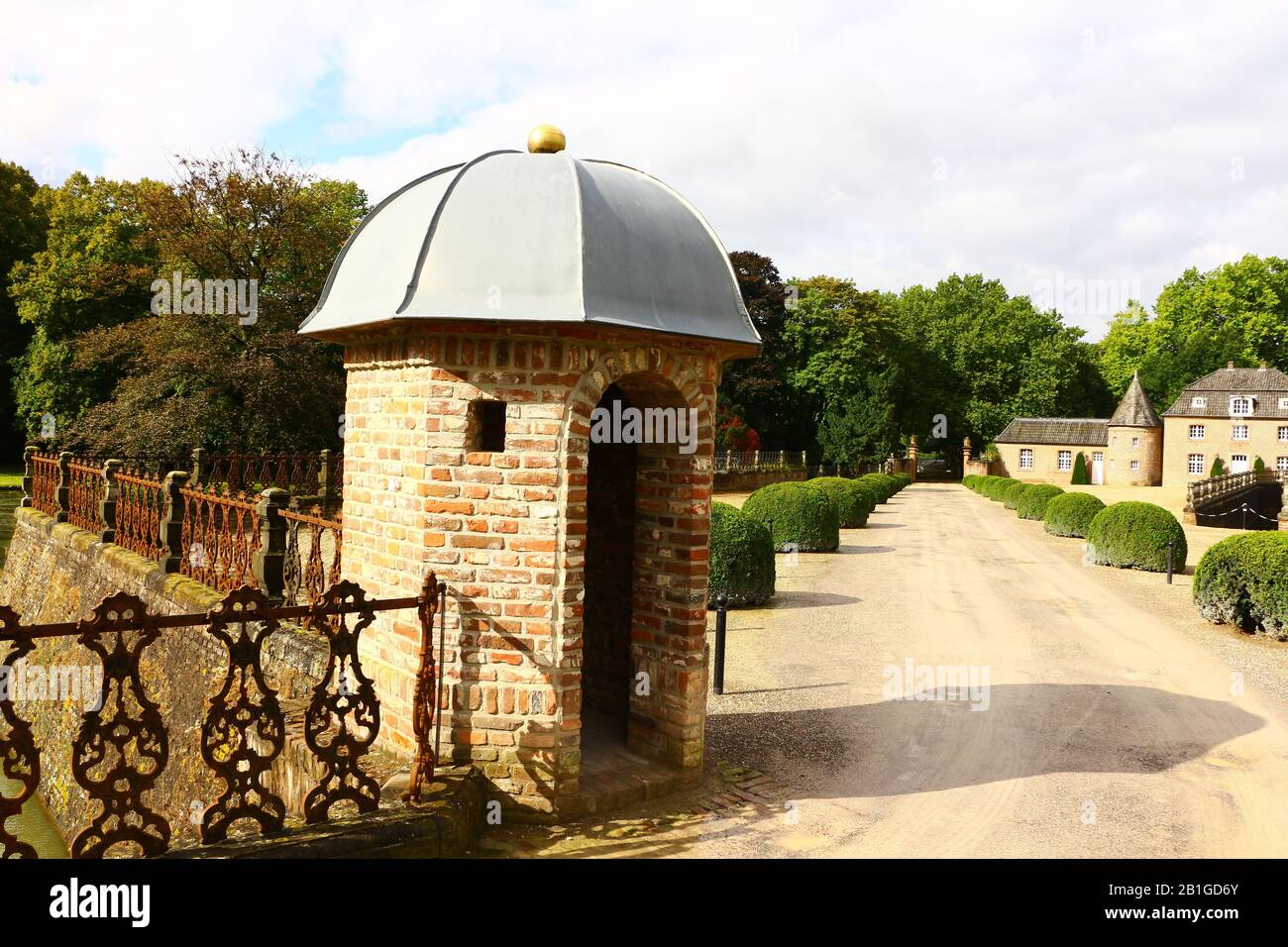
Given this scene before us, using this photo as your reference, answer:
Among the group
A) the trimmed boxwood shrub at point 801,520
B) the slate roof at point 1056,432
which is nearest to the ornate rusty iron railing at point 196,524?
the trimmed boxwood shrub at point 801,520

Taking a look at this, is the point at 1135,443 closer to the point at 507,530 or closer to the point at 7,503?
the point at 7,503

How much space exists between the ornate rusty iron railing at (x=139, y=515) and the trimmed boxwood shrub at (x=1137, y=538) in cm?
1748

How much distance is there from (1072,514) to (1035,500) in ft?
21.2

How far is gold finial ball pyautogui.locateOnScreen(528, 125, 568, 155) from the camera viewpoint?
6023 millimetres

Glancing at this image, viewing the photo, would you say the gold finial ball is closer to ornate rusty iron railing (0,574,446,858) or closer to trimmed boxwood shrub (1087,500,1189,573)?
ornate rusty iron railing (0,574,446,858)

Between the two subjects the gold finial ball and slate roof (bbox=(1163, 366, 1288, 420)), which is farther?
slate roof (bbox=(1163, 366, 1288, 420))

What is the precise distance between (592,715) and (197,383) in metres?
17.6

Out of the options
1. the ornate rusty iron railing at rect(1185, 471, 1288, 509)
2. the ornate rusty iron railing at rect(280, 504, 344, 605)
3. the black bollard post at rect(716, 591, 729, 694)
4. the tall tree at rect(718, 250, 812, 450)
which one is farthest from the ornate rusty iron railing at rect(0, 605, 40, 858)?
the tall tree at rect(718, 250, 812, 450)

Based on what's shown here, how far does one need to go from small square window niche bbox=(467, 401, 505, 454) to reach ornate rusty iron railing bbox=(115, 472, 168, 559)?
573cm

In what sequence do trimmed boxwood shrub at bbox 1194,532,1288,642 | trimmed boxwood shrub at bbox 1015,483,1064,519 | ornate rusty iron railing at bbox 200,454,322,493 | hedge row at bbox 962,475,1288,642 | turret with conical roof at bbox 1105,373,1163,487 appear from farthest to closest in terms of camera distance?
turret with conical roof at bbox 1105,373,1163,487
trimmed boxwood shrub at bbox 1015,483,1064,519
ornate rusty iron railing at bbox 200,454,322,493
hedge row at bbox 962,475,1288,642
trimmed boxwood shrub at bbox 1194,532,1288,642

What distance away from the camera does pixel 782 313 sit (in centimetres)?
5328
